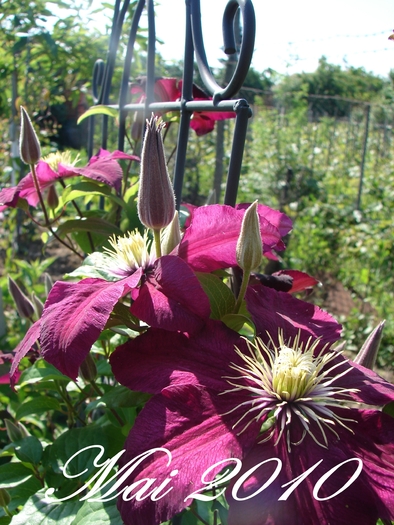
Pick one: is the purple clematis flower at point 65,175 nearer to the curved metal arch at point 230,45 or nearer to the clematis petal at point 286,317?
the curved metal arch at point 230,45

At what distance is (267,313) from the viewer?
50 centimetres

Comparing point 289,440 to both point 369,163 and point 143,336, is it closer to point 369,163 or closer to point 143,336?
point 143,336

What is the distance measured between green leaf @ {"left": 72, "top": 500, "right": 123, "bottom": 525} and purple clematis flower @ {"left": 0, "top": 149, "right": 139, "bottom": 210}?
423mm

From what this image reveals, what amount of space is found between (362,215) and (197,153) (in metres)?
2.56

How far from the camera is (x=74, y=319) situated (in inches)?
16.9

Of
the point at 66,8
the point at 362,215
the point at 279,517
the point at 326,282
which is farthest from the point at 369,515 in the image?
the point at 362,215

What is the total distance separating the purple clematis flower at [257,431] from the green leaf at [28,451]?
1.38ft

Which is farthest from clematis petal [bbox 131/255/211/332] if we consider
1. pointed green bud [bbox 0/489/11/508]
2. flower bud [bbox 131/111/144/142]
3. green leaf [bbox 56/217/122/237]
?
flower bud [bbox 131/111/144/142]

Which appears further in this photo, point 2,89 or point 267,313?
point 2,89

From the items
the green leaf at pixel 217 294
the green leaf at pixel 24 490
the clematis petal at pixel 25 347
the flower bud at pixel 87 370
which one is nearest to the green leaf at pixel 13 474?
the green leaf at pixel 24 490

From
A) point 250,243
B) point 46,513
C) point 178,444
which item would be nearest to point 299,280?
point 250,243

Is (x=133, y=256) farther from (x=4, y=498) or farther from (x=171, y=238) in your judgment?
(x=4, y=498)

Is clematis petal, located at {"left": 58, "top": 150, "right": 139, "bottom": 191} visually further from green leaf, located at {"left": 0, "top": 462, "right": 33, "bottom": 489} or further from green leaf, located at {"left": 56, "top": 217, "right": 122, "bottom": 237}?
green leaf, located at {"left": 0, "top": 462, "right": 33, "bottom": 489}

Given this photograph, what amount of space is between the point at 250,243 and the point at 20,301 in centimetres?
56
